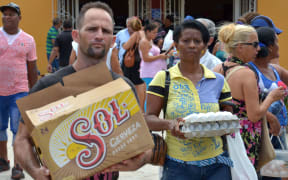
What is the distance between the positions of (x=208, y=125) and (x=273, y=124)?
4.42 feet

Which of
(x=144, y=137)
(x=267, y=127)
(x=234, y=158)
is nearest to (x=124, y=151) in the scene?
(x=144, y=137)

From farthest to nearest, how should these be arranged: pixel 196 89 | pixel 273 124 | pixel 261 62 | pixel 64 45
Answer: pixel 64 45 → pixel 261 62 → pixel 273 124 → pixel 196 89

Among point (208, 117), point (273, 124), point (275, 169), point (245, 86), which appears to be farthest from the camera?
point (273, 124)

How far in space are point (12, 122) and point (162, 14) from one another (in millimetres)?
9335

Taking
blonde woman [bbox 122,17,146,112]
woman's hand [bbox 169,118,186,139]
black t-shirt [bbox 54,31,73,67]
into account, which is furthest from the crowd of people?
black t-shirt [bbox 54,31,73,67]

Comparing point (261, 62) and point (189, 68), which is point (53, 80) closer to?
point (189, 68)

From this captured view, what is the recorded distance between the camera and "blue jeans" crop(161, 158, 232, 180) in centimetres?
271

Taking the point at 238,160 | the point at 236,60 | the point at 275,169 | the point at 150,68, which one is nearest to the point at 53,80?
the point at 238,160

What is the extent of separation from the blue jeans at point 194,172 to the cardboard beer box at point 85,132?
0.80 metres

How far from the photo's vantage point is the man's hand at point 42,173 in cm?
193

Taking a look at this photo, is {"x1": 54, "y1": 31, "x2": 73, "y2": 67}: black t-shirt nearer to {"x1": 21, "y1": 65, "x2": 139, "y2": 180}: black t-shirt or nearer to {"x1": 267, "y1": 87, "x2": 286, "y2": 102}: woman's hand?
{"x1": 267, "y1": 87, "x2": 286, "y2": 102}: woman's hand

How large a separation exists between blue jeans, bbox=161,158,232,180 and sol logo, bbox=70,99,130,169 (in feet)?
3.06

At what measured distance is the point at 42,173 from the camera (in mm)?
1957

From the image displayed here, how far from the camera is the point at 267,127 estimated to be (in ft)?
11.6
